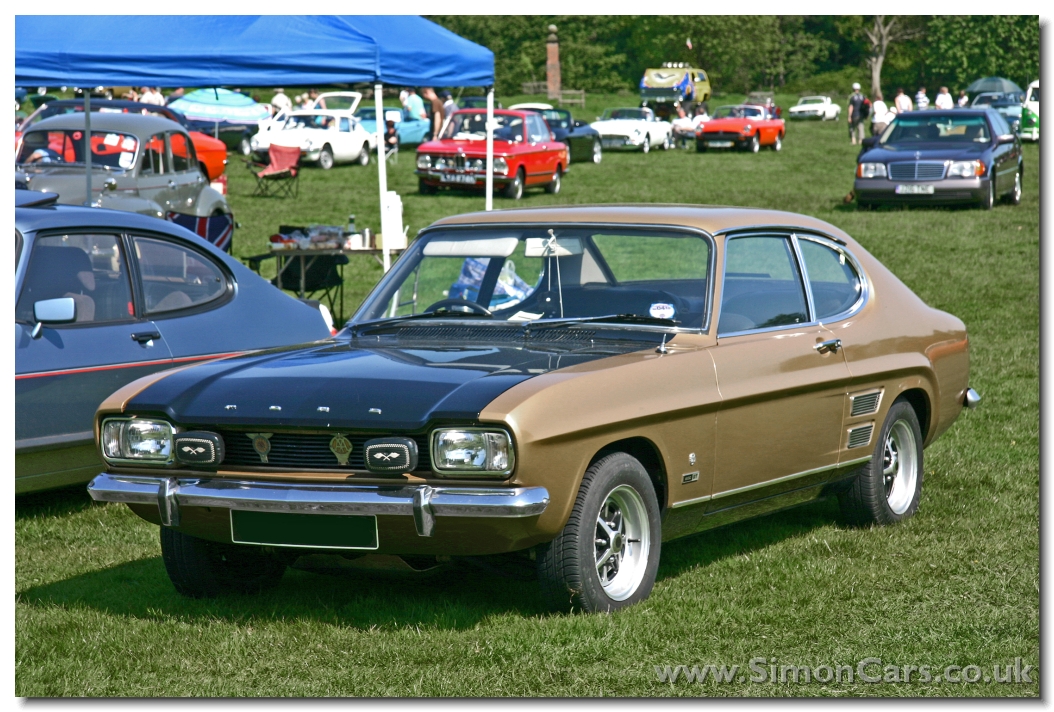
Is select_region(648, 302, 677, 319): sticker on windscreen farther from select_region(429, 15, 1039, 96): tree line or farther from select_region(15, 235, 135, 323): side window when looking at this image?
select_region(429, 15, 1039, 96): tree line

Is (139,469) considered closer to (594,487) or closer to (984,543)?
(594,487)

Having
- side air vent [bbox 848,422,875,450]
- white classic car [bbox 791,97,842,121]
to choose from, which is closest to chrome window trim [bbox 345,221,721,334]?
side air vent [bbox 848,422,875,450]

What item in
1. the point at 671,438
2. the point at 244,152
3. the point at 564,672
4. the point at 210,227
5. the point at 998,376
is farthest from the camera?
the point at 244,152

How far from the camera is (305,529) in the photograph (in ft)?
14.6

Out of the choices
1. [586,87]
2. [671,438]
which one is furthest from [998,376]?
[586,87]

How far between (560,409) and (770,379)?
1.30m

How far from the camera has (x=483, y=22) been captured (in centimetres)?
8044

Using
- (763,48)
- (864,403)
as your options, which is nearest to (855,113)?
(864,403)

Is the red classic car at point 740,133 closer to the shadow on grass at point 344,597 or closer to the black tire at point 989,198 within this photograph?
the black tire at point 989,198

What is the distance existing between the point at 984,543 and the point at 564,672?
256 centimetres

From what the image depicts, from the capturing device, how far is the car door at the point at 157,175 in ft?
52.4

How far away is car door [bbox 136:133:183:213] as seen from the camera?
1597cm

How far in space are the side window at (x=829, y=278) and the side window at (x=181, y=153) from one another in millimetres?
12029

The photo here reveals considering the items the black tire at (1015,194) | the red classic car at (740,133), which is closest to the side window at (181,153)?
the black tire at (1015,194)
